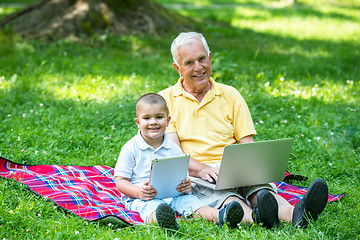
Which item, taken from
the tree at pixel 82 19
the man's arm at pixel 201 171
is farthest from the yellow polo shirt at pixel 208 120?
the tree at pixel 82 19

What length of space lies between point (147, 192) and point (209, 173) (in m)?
0.53

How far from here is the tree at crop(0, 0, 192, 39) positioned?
889 cm

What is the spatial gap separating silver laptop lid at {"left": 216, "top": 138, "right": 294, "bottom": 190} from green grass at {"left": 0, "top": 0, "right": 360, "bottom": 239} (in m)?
0.39

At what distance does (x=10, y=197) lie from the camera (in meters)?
3.81

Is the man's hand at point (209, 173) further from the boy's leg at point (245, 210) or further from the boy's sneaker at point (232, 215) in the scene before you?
the boy's sneaker at point (232, 215)

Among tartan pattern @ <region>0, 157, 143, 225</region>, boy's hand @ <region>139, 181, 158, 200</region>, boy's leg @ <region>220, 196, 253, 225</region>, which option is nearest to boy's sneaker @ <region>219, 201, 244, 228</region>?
boy's leg @ <region>220, 196, 253, 225</region>

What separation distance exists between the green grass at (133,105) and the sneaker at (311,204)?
0.08m

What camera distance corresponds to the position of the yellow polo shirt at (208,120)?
407 cm

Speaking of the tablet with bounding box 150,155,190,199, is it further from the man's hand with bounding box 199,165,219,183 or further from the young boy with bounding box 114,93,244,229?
the man's hand with bounding box 199,165,219,183

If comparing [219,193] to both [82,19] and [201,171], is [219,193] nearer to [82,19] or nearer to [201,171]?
[201,171]

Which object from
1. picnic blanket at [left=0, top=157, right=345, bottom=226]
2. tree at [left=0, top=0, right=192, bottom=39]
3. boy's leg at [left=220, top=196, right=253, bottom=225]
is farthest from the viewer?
tree at [left=0, top=0, right=192, bottom=39]

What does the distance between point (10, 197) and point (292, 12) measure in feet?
40.4

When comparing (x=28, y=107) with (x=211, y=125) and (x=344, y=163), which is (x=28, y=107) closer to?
(x=211, y=125)

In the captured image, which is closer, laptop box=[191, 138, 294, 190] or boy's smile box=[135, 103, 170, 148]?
laptop box=[191, 138, 294, 190]
